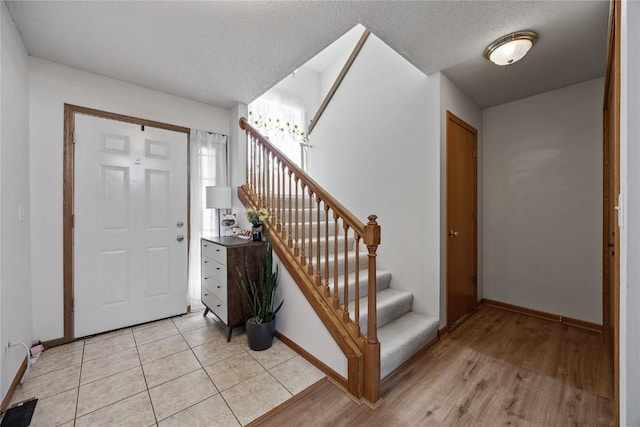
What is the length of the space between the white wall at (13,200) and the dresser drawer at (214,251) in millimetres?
1265

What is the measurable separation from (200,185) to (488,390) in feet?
10.3

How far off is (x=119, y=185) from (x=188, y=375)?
1.86 metres

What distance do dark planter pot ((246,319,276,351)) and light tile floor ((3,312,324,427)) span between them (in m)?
0.05

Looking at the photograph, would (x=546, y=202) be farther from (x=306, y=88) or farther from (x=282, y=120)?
(x=306, y=88)

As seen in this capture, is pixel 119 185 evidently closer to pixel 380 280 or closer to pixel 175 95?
pixel 175 95

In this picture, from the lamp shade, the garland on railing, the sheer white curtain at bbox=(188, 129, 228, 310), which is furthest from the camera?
the garland on railing

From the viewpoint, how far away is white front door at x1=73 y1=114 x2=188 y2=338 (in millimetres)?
2369

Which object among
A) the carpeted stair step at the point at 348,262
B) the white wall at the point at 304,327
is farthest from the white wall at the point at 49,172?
the carpeted stair step at the point at 348,262

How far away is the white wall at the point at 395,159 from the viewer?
2.40 m

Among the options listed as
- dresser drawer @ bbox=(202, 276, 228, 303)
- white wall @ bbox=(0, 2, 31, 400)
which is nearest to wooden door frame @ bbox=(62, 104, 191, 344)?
white wall @ bbox=(0, 2, 31, 400)

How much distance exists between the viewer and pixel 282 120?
13.3 ft

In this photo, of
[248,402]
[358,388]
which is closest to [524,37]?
[358,388]

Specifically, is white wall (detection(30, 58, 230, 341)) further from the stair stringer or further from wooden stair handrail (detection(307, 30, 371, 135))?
wooden stair handrail (detection(307, 30, 371, 135))

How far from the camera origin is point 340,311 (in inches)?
73.1
